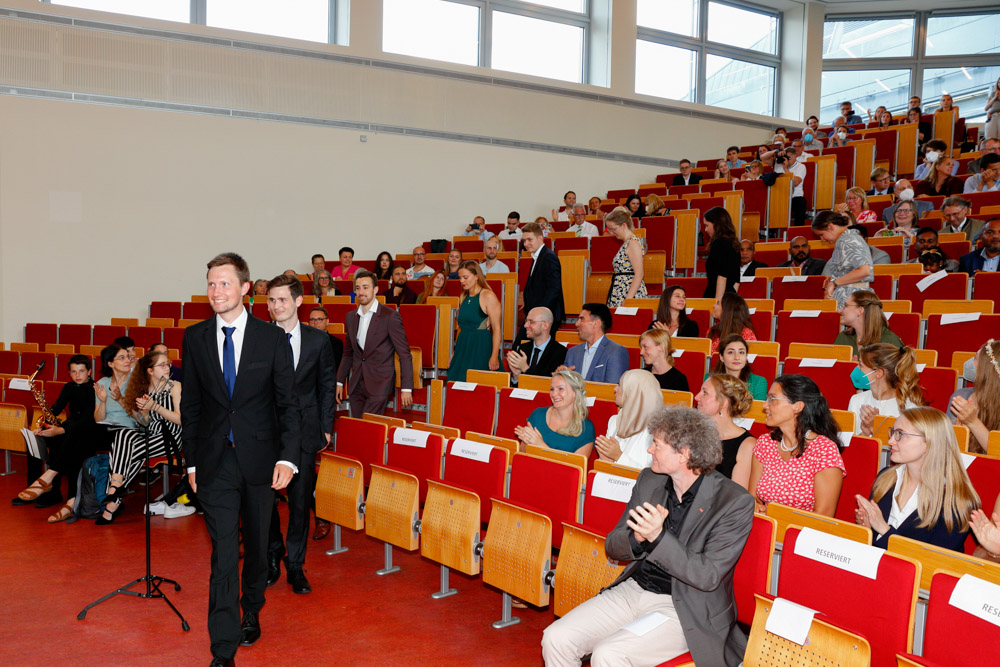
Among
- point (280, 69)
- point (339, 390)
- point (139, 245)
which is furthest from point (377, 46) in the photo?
point (339, 390)

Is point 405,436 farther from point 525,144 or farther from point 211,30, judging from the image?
point 525,144

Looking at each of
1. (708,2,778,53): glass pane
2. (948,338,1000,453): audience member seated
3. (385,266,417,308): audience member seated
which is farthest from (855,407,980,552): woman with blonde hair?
(708,2,778,53): glass pane

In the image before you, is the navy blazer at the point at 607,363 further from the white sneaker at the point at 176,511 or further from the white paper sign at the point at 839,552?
the white sneaker at the point at 176,511

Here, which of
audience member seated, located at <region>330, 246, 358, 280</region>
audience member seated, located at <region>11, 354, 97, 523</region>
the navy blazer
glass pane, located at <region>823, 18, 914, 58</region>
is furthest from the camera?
glass pane, located at <region>823, 18, 914, 58</region>

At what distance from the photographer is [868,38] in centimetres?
1395

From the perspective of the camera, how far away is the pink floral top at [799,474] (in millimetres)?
2785

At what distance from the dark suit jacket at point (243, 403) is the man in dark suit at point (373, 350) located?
174 cm

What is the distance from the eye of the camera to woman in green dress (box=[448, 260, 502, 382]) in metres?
5.14

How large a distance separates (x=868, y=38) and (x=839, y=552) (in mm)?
14482

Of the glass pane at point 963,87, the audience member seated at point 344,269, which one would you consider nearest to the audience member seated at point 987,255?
the audience member seated at point 344,269

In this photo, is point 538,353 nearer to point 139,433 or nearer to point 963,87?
point 139,433

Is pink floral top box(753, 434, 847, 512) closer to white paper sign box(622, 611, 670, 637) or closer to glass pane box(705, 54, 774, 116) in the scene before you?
white paper sign box(622, 611, 670, 637)

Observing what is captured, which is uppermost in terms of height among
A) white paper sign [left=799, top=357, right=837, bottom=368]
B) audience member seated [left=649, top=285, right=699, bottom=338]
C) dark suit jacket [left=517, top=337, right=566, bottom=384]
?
audience member seated [left=649, top=285, right=699, bottom=338]

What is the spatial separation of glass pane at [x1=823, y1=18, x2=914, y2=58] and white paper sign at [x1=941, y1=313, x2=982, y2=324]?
11.3 meters
